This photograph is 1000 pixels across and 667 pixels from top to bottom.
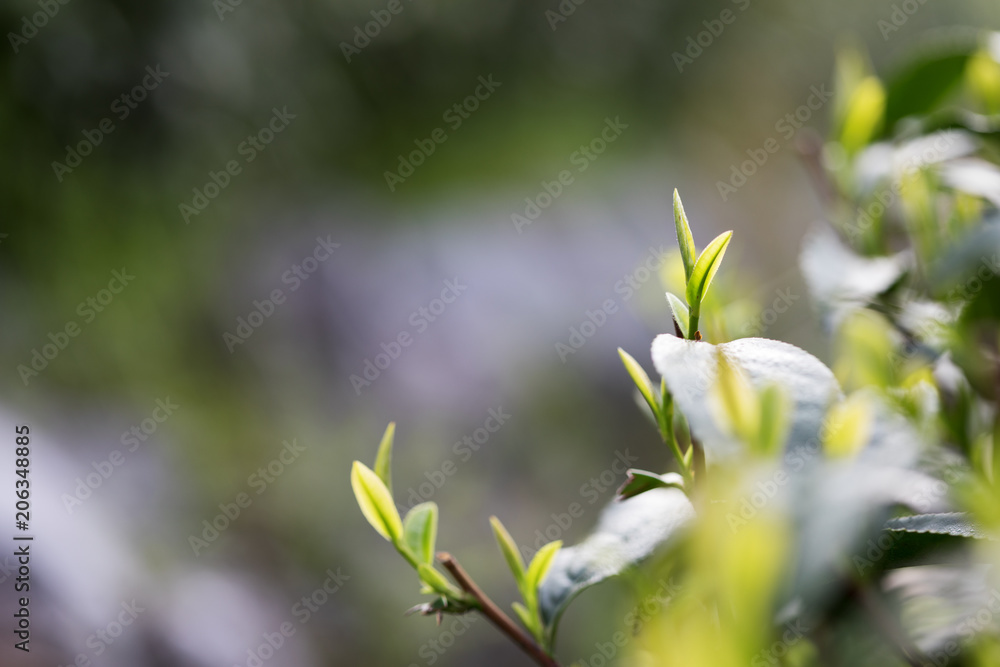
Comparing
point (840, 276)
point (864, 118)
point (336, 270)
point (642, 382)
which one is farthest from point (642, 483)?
point (336, 270)

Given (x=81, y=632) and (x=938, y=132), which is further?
(x=81, y=632)

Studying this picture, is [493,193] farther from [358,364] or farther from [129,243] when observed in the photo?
[129,243]

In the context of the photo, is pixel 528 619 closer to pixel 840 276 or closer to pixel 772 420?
pixel 772 420

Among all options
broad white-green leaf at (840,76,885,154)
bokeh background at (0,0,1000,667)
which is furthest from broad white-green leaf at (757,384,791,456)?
bokeh background at (0,0,1000,667)

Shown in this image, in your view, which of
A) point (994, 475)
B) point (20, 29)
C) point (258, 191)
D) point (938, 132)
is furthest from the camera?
point (258, 191)

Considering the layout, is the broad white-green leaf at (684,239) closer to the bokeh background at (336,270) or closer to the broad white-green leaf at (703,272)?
the broad white-green leaf at (703,272)

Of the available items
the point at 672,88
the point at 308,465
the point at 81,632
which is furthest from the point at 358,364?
the point at 672,88
